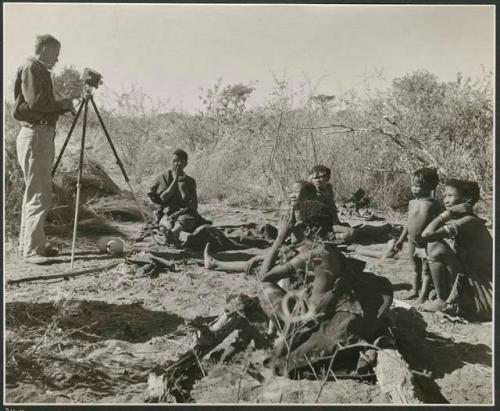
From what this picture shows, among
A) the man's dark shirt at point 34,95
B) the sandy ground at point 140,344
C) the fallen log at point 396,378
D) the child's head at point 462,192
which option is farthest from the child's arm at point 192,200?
the fallen log at point 396,378

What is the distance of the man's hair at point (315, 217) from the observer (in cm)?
380

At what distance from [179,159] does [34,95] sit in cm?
174

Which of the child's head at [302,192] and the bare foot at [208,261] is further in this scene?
the bare foot at [208,261]

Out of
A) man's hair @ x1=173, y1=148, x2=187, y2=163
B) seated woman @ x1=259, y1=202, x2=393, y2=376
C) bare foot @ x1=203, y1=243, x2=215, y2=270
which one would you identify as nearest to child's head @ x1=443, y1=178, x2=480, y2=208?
seated woman @ x1=259, y1=202, x2=393, y2=376

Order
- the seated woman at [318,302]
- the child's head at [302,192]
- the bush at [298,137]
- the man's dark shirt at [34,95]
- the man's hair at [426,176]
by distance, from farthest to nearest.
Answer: the bush at [298,137] → the man's dark shirt at [34,95] → the man's hair at [426,176] → the child's head at [302,192] → the seated woman at [318,302]

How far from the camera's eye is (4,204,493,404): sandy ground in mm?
3709

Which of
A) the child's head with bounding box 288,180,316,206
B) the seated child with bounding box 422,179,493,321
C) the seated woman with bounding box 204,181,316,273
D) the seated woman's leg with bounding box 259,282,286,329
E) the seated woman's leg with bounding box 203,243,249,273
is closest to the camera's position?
the seated woman's leg with bounding box 259,282,286,329

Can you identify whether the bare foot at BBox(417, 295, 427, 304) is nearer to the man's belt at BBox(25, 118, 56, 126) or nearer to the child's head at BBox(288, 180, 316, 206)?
the child's head at BBox(288, 180, 316, 206)

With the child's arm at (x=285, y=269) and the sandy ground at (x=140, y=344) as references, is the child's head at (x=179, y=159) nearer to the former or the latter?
the sandy ground at (x=140, y=344)

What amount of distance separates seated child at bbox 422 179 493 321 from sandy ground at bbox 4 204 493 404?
0.16m

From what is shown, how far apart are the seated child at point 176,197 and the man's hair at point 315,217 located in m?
→ 2.42

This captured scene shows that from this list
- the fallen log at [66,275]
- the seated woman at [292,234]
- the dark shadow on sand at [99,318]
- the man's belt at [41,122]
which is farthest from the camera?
the man's belt at [41,122]

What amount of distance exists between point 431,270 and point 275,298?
1498mm

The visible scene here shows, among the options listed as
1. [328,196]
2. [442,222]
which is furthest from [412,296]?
[328,196]
